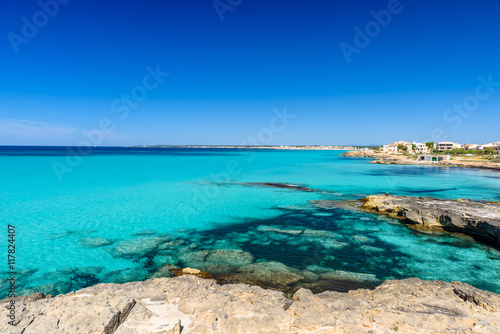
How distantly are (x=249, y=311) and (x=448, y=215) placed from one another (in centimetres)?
1634

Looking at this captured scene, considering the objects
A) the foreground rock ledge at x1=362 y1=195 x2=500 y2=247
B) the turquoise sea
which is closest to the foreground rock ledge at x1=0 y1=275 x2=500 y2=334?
the turquoise sea

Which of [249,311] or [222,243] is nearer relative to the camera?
[249,311]

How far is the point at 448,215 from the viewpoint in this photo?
17.7 meters

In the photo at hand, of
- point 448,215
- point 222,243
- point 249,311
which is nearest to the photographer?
point 249,311

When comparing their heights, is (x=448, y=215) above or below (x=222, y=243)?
above

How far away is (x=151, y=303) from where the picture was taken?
808 centimetres

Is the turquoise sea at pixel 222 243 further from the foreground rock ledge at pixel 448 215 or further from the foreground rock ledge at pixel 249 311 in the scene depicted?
the foreground rock ledge at pixel 249 311

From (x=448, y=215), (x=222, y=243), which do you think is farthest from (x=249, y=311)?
(x=448, y=215)

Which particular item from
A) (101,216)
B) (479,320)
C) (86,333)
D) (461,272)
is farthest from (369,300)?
(101,216)

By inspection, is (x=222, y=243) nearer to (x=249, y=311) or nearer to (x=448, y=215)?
(x=249, y=311)

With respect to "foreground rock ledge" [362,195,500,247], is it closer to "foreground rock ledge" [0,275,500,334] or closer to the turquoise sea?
the turquoise sea

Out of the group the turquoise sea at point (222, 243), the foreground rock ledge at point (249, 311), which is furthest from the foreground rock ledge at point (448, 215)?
the foreground rock ledge at point (249, 311)

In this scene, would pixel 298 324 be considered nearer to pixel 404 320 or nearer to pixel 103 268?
pixel 404 320

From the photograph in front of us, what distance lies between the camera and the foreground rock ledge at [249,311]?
6.82 meters
